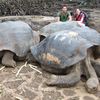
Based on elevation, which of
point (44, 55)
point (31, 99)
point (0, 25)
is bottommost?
point (31, 99)

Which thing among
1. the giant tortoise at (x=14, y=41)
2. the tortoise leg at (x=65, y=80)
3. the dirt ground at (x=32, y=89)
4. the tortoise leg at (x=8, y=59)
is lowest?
the dirt ground at (x=32, y=89)

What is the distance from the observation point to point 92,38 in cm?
528

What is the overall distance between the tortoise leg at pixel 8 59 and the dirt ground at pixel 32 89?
0.52 feet

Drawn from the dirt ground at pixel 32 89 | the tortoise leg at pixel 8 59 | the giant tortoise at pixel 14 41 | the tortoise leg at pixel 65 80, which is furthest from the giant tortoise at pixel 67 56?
the tortoise leg at pixel 8 59

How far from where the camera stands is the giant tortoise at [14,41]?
5.33m

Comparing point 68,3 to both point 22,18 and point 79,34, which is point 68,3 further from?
point 79,34

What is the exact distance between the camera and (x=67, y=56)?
4.82m

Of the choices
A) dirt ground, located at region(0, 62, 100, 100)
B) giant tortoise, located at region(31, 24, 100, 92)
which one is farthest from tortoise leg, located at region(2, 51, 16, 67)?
giant tortoise, located at region(31, 24, 100, 92)

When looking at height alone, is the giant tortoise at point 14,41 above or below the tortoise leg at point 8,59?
above

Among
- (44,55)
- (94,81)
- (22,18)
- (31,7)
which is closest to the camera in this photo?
(94,81)

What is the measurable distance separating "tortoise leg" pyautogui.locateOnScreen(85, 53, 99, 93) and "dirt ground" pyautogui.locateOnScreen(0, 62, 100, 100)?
0.08m

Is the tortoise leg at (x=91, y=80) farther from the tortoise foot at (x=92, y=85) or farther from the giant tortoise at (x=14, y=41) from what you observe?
the giant tortoise at (x=14, y=41)

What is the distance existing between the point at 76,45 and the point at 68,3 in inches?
197

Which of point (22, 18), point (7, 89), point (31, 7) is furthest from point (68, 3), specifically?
point (7, 89)
